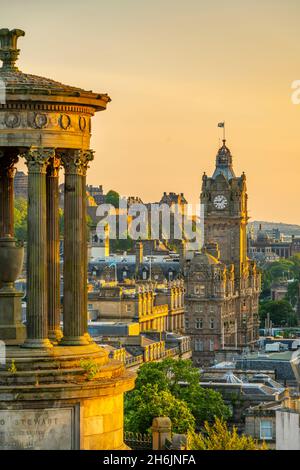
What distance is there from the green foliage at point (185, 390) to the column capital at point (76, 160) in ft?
155

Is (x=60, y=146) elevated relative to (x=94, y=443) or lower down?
elevated

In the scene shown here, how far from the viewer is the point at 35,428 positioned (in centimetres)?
3775

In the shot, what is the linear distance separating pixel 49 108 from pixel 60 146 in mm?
675

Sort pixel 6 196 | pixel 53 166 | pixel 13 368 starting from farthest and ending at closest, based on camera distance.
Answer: pixel 6 196 → pixel 53 166 → pixel 13 368

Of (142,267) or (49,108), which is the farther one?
(142,267)

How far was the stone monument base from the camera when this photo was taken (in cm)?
3759

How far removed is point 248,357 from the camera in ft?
396

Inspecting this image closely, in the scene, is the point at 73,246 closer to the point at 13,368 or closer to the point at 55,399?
the point at 13,368

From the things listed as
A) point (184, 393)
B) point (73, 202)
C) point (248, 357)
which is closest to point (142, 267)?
point (248, 357)

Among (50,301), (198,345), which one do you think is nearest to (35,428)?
(50,301)

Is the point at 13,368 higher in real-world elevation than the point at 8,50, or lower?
lower

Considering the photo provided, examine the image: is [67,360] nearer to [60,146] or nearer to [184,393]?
[60,146]

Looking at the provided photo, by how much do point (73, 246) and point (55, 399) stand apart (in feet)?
8.86
